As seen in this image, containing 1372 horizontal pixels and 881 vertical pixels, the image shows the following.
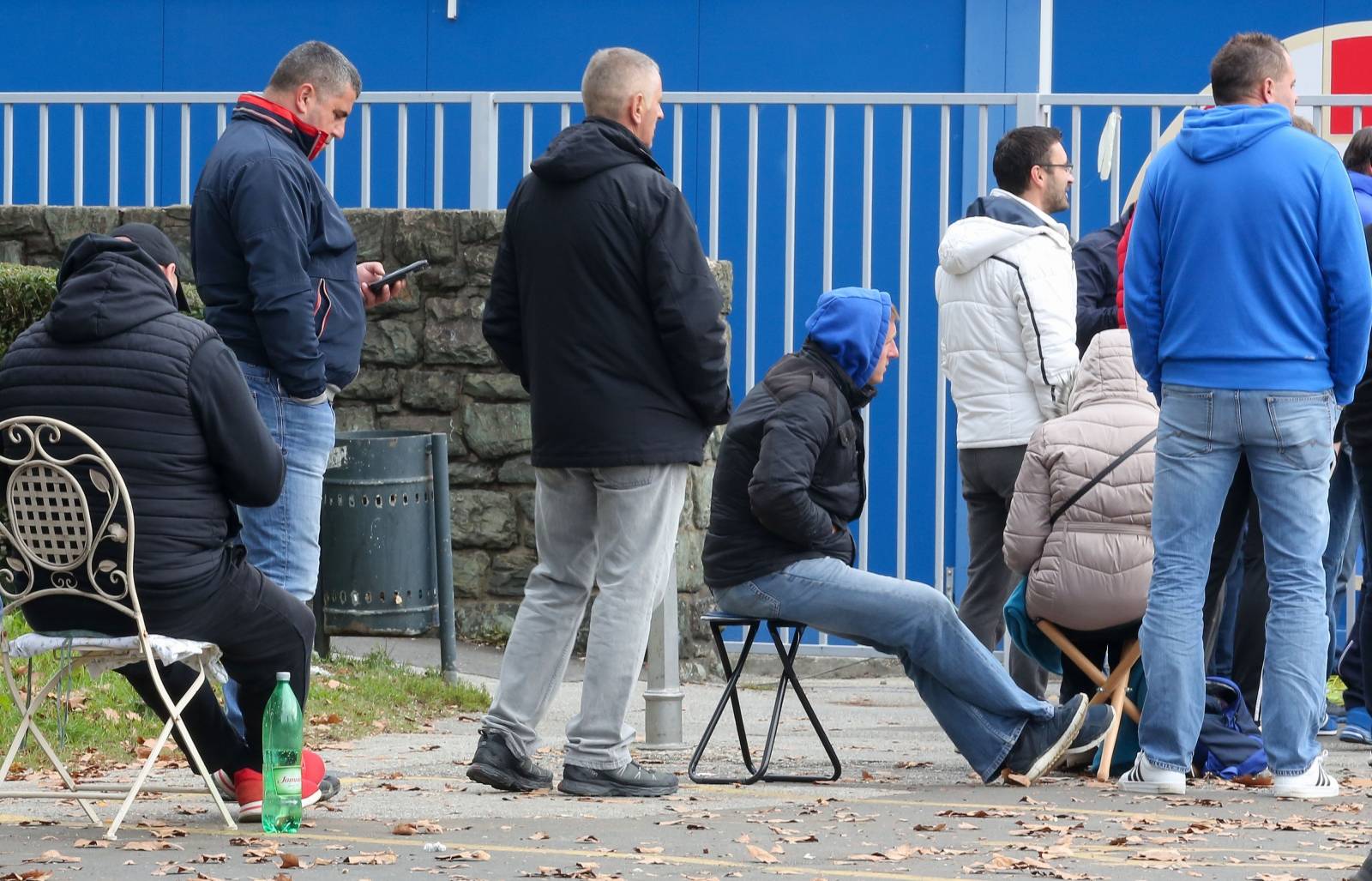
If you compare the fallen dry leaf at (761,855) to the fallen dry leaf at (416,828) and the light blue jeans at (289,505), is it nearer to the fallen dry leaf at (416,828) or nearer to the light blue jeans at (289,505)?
the fallen dry leaf at (416,828)

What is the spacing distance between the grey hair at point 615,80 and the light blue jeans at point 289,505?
1.12m

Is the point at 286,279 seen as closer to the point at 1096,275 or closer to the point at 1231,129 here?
the point at 1231,129

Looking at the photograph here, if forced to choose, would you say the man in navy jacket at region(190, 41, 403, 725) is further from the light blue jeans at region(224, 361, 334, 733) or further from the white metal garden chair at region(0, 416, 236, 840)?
the white metal garden chair at region(0, 416, 236, 840)

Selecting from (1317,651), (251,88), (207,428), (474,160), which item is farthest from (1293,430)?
(251,88)

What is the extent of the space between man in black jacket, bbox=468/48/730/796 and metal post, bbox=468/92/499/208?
3.49m

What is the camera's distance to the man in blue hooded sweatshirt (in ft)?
17.6

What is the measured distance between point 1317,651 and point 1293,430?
0.62 m

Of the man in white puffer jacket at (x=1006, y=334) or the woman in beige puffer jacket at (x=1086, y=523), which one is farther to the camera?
the man in white puffer jacket at (x=1006, y=334)

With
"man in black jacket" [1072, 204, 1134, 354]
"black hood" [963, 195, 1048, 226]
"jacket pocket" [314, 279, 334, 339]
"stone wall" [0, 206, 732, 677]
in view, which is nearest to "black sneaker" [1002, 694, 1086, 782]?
"black hood" [963, 195, 1048, 226]

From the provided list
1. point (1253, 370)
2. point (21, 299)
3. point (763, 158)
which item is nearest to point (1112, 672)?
point (1253, 370)

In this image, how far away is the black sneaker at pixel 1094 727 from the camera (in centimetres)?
573

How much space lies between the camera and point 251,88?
10.9 m

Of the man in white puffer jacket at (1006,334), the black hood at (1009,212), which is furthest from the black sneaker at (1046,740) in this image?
the black hood at (1009,212)

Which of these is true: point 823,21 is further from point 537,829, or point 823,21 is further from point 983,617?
point 537,829
